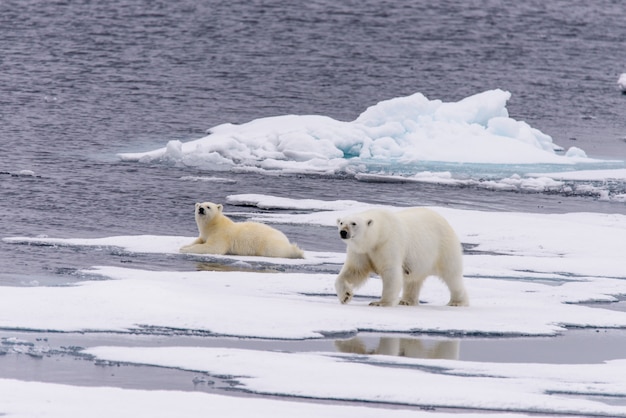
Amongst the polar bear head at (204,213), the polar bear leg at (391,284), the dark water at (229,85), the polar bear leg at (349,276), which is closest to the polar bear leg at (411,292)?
the polar bear leg at (391,284)

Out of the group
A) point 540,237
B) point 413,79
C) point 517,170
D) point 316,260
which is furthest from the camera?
point 413,79

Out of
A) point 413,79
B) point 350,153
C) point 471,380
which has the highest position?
point 413,79

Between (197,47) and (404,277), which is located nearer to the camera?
(404,277)

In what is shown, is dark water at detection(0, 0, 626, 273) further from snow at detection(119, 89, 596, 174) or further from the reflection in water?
the reflection in water

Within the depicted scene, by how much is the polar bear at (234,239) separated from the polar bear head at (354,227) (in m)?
3.24

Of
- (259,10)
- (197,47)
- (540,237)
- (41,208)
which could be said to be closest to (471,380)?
(540,237)

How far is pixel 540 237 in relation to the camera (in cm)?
1387

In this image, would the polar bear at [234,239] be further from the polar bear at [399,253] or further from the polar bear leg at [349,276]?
the polar bear leg at [349,276]

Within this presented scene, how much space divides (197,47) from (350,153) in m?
15.3

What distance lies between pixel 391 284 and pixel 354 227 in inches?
22.5

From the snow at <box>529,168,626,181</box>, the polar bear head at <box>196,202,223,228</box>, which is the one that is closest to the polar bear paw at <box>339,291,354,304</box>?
the polar bear head at <box>196,202,223,228</box>

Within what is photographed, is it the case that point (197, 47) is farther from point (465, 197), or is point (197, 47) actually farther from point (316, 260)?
point (316, 260)

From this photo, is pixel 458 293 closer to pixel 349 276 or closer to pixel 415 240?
pixel 415 240

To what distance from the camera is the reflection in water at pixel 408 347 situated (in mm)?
7652
